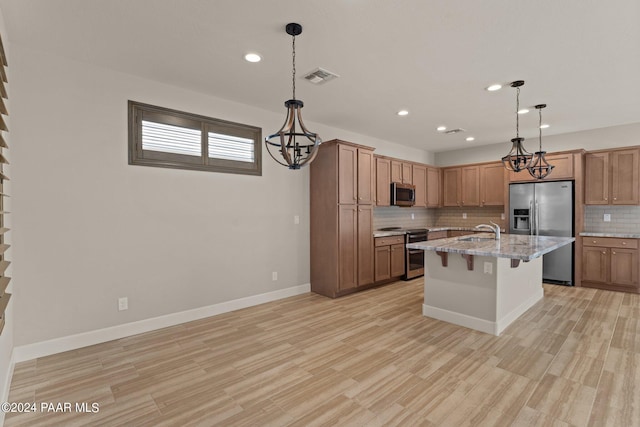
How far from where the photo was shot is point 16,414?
2.04 metres

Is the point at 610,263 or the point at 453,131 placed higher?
the point at 453,131

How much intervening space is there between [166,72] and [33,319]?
104 inches

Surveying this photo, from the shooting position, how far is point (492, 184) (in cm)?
645

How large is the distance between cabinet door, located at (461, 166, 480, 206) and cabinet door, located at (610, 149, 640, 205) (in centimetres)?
211

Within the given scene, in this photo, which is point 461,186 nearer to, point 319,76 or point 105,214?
point 319,76

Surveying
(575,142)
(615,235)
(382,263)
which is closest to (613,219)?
(615,235)

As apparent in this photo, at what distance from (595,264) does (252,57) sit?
6.02 metres

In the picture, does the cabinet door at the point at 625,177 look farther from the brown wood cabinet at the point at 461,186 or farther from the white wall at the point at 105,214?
the white wall at the point at 105,214

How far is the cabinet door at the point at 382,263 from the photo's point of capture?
5259 millimetres

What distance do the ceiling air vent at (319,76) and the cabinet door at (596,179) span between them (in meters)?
4.90

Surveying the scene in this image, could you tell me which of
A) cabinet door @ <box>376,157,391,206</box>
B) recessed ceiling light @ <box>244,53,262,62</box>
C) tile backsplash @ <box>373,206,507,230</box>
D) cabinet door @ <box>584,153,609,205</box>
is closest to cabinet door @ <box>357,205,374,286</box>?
cabinet door @ <box>376,157,391,206</box>

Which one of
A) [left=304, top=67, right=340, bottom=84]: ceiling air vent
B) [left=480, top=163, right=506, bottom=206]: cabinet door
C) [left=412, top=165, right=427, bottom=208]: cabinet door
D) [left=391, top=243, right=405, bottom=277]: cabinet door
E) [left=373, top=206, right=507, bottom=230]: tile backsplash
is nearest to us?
[left=304, top=67, right=340, bottom=84]: ceiling air vent

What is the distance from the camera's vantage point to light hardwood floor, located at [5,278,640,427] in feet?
6.63

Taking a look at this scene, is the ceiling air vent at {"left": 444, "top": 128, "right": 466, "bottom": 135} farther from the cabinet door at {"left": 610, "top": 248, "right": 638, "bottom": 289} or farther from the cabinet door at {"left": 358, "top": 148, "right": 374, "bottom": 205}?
the cabinet door at {"left": 610, "top": 248, "right": 638, "bottom": 289}
